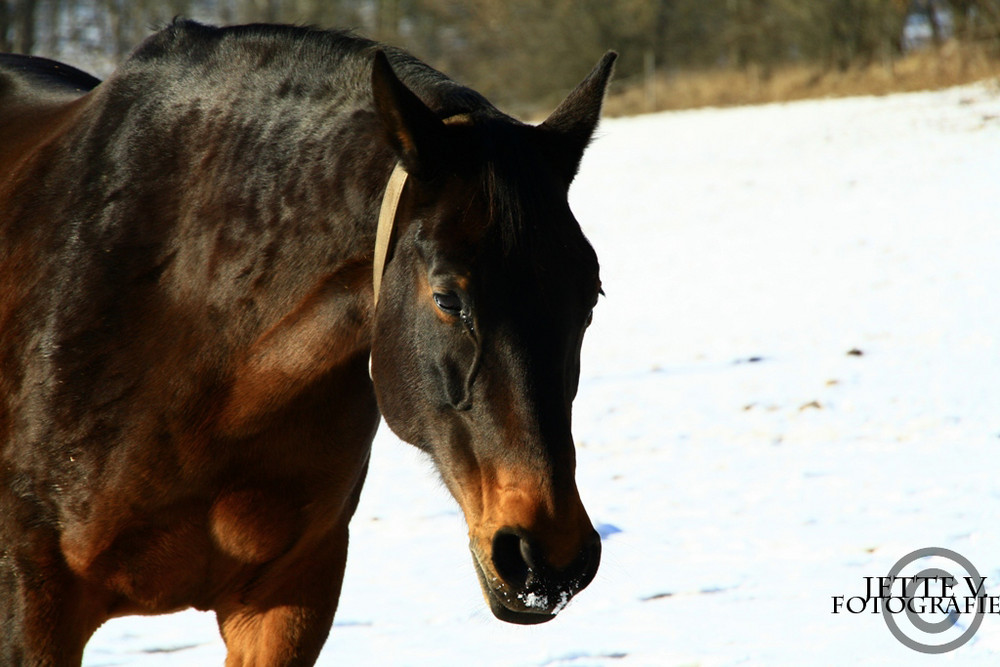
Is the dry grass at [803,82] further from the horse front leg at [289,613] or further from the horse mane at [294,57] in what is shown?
the horse front leg at [289,613]

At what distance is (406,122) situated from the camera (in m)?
1.96

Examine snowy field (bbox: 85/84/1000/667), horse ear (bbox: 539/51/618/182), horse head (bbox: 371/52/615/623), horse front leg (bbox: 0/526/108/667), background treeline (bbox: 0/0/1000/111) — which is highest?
horse ear (bbox: 539/51/618/182)

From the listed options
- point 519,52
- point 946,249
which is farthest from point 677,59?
point 946,249

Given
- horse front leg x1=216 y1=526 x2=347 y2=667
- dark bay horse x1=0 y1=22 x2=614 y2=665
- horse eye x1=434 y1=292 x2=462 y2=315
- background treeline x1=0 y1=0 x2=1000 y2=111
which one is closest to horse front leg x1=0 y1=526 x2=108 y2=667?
dark bay horse x1=0 y1=22 x2=614 y2=665

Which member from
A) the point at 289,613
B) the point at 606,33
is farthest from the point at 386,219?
the point at 606,33

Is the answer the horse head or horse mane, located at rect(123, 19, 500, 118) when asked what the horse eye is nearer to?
the horse head

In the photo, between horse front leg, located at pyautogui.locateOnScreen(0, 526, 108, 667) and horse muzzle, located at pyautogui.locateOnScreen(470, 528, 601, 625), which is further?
horse front leg, located at pyautogui.locateOnScreen(0, 526, 108, 667)

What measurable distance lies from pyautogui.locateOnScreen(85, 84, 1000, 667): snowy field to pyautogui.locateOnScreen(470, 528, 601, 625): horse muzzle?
1.41ft

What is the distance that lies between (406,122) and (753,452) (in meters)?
4.42

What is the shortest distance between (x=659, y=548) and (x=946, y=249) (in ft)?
21.1

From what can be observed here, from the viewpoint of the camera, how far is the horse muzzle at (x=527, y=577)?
1.85 metres

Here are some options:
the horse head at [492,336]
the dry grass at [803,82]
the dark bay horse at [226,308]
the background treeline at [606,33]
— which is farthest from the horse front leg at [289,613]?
the background treeline at [606,33]

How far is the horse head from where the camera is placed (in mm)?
1880

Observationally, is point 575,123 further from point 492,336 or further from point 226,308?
point 226,308
